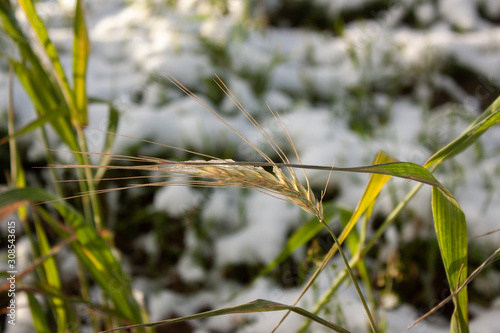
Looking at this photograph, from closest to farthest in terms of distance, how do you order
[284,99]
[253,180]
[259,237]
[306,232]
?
[253,180]
[306,232]
[259,237]
[284,99]

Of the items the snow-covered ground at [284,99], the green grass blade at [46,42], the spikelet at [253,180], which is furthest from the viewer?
the snow-covered ground at [284,99]

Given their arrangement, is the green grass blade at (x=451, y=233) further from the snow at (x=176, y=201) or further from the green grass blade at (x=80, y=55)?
the snow at (x=176, y=201)

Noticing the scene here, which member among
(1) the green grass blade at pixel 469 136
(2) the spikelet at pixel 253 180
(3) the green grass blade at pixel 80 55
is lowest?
(1) the green grass blade at pixel 469 136

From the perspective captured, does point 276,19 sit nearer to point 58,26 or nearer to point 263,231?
point 58,26

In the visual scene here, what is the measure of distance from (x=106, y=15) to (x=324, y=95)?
1.32 metres

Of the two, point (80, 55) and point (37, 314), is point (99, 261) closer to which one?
point (37, 314)

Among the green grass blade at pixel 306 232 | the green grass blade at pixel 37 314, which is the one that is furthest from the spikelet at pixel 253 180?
the green grass blade at pixel 37 314

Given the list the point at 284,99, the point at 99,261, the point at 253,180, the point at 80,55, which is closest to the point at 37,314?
the point at 99,261

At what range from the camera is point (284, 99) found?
1.61 metres

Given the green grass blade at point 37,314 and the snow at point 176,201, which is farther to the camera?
the snow at point 176,201

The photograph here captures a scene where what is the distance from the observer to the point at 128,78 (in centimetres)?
162

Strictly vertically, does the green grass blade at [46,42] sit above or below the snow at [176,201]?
above

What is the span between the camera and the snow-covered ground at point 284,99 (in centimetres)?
109

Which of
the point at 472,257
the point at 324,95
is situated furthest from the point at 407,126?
the point at 472,257
